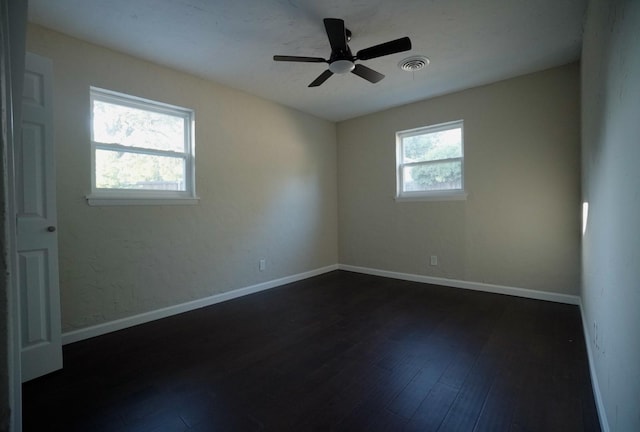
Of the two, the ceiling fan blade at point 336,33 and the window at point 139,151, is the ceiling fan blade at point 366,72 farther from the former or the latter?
the window at point 139,151

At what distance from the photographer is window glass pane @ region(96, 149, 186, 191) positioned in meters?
2.73

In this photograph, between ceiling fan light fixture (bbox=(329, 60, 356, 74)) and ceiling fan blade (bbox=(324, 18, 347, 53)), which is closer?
Answer: ceiling fan blade (bbox=(324, 18, 347, 53))

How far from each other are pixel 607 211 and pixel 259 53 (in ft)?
9.48

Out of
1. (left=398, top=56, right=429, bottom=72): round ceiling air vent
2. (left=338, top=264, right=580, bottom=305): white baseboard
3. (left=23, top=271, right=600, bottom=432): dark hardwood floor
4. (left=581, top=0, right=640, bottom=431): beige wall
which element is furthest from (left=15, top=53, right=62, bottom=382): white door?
(left=338, top=264, right=580, bottom=305): white baseboard

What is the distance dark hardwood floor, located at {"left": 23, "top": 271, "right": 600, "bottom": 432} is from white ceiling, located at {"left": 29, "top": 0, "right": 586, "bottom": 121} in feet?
8.47

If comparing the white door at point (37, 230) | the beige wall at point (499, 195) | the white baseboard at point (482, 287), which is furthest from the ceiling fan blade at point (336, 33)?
the white baseboard at point (482, 287)

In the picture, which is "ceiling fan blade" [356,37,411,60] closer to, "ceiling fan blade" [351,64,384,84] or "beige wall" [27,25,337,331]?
"ceiling fan blade" [351,64,384,84]

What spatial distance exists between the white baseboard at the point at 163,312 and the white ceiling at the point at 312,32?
98.8 inches

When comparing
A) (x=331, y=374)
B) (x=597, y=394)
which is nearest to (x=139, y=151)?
(x=331, y=374)

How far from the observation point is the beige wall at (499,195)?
3.16m

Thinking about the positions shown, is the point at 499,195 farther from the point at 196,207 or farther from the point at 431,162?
the point at 196,207

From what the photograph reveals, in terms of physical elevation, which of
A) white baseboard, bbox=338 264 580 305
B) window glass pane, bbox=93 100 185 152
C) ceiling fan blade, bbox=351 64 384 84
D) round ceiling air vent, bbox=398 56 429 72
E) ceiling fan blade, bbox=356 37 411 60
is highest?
round ceiling air vent, bbox=398 56 429 72

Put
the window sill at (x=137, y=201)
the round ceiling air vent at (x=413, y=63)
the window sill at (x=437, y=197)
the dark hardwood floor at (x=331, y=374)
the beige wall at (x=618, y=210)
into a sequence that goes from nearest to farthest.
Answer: the beige wall at (x=618, y=210) → the dark hardwood floor at (x=331, y=374) → the window sill at (x=137, y=201) → the round ceiling air vent at (x=413, y=63) → the window sill at (x=437, y=197)

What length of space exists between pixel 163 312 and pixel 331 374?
199 centimetres
